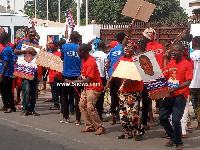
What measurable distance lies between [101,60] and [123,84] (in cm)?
258

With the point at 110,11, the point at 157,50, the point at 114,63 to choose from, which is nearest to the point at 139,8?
the point at 157,50

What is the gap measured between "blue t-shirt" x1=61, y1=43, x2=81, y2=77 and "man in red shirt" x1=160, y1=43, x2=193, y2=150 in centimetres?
273

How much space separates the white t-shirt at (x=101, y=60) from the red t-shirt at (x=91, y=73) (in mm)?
1808

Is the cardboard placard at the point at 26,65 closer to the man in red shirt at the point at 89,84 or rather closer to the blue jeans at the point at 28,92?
the blue jeans at the point at 28,92

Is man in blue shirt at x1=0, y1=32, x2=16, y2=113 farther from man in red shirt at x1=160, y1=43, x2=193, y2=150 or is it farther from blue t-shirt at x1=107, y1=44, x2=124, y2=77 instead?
man in red shirt at x1=160, y1=43, x2=193, y2=150

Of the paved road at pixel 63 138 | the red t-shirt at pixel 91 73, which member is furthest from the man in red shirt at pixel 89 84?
the paved road at pixel 63 138

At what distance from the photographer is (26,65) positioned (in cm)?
1130

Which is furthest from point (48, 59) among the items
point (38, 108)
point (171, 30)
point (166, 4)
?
point (166, 4)

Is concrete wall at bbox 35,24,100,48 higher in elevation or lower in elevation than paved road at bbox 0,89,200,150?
higher

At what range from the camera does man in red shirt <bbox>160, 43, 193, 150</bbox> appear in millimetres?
7758

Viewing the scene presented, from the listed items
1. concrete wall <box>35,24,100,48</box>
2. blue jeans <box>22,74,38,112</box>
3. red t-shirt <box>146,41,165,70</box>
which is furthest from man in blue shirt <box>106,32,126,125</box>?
concrete wall <box>35,24,100,48</box>

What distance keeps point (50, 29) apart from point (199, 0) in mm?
10445

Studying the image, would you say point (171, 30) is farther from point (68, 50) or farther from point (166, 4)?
point (166, 4)

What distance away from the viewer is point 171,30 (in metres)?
16.8
